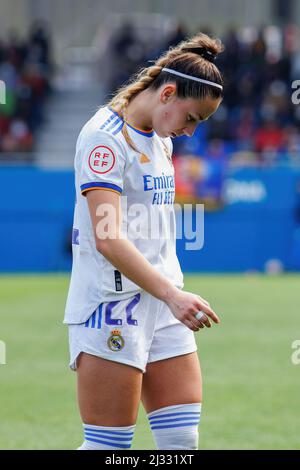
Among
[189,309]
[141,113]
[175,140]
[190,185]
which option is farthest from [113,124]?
[175,140]

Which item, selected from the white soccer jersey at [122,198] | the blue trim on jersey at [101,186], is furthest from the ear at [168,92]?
the blue trim on jersey at [101,186]

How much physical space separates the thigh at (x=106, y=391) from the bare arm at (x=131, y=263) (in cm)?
42

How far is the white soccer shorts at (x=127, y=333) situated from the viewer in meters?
4.35

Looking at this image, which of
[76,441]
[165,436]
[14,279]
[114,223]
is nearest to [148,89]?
[114,223]

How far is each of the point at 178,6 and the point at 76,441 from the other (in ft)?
89.3

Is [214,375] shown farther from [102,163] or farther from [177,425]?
[102,163]

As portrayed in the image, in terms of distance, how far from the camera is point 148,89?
4.45 meters

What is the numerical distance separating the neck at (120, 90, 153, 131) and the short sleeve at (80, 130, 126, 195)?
0.58 feet

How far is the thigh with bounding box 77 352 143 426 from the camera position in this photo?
4.34 meters

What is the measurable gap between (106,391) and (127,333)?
261 millimetres

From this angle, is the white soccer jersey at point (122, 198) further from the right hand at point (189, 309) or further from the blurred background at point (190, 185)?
the blurred background at point (190, 185)

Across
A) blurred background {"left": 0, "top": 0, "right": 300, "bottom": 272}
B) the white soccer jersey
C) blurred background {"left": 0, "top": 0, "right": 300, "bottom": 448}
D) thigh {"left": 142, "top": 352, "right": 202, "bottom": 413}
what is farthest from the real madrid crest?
blurred background {"left": 0, "top": 0, "right": 300, "bottom": 272}

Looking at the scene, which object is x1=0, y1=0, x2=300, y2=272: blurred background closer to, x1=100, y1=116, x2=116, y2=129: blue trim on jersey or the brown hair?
the brown hair

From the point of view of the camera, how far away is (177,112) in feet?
14.2
